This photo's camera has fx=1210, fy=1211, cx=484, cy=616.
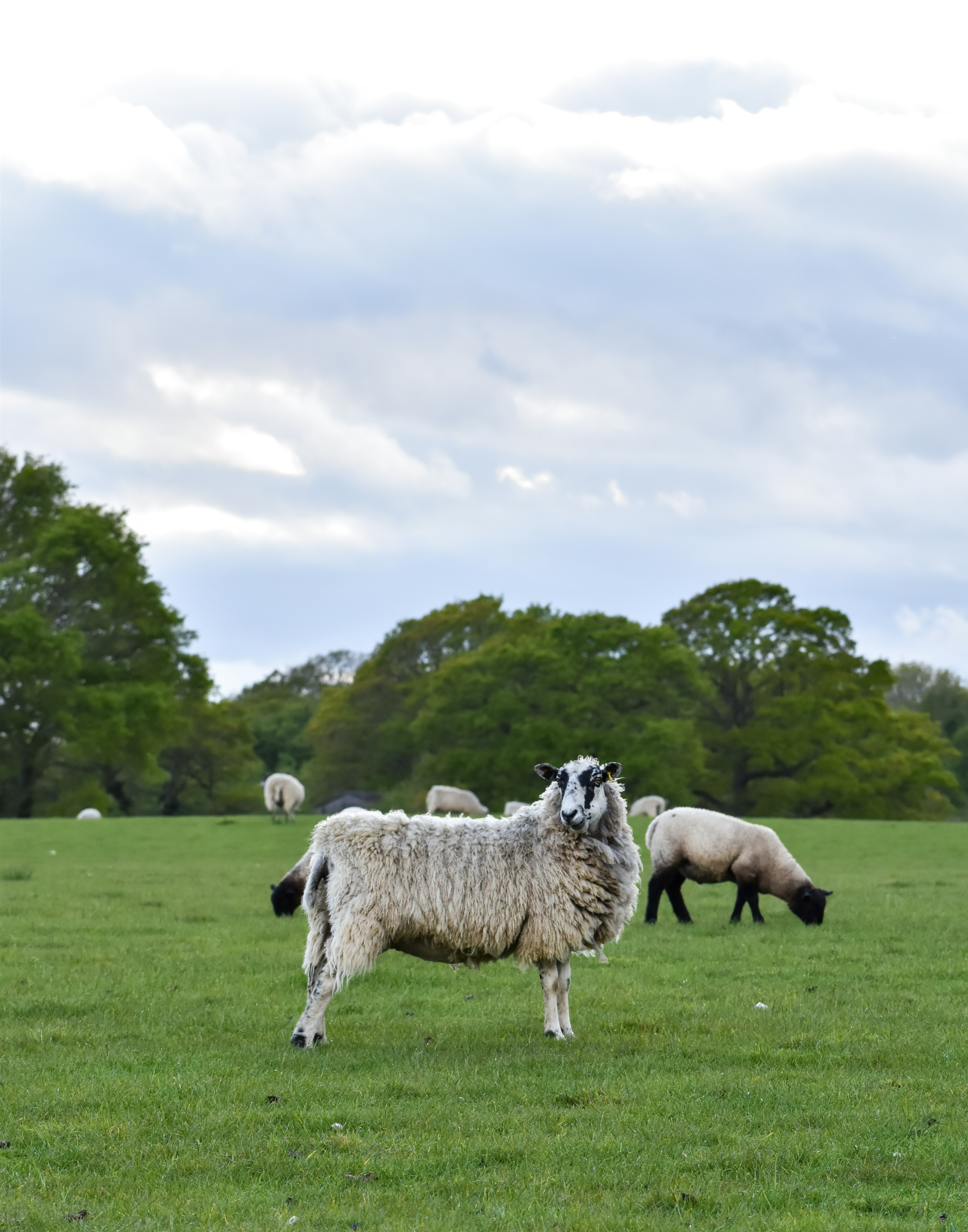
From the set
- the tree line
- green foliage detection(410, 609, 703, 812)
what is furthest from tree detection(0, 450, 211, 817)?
green foliage detection(410, 609, 703, 812)

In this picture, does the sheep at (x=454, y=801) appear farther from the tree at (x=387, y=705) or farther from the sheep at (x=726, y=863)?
the sheep at (x=726, y=863)

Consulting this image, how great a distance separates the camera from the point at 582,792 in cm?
1051

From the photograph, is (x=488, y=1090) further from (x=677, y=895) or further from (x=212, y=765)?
(x=212, y=765)

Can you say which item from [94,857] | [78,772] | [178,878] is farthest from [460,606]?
[178,878]

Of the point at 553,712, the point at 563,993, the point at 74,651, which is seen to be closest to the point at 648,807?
the point at 553,712

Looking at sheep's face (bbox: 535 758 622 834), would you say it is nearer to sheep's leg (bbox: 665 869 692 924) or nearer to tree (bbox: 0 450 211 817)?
sheep's leg (bbox: 665 869 692 924)

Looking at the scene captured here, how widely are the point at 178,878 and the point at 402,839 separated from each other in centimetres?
1829

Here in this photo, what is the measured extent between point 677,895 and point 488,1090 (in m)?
11.4

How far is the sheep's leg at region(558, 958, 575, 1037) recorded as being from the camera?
10375mm

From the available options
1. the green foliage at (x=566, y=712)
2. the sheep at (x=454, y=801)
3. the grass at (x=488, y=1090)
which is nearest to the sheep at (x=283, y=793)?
the sheep at (x=454, y=801)

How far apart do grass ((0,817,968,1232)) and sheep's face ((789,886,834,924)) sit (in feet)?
4.14

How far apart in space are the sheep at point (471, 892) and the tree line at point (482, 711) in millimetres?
43024

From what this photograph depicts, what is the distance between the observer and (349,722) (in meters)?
76.0

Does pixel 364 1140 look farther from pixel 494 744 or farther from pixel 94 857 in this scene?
pixel 494 744
